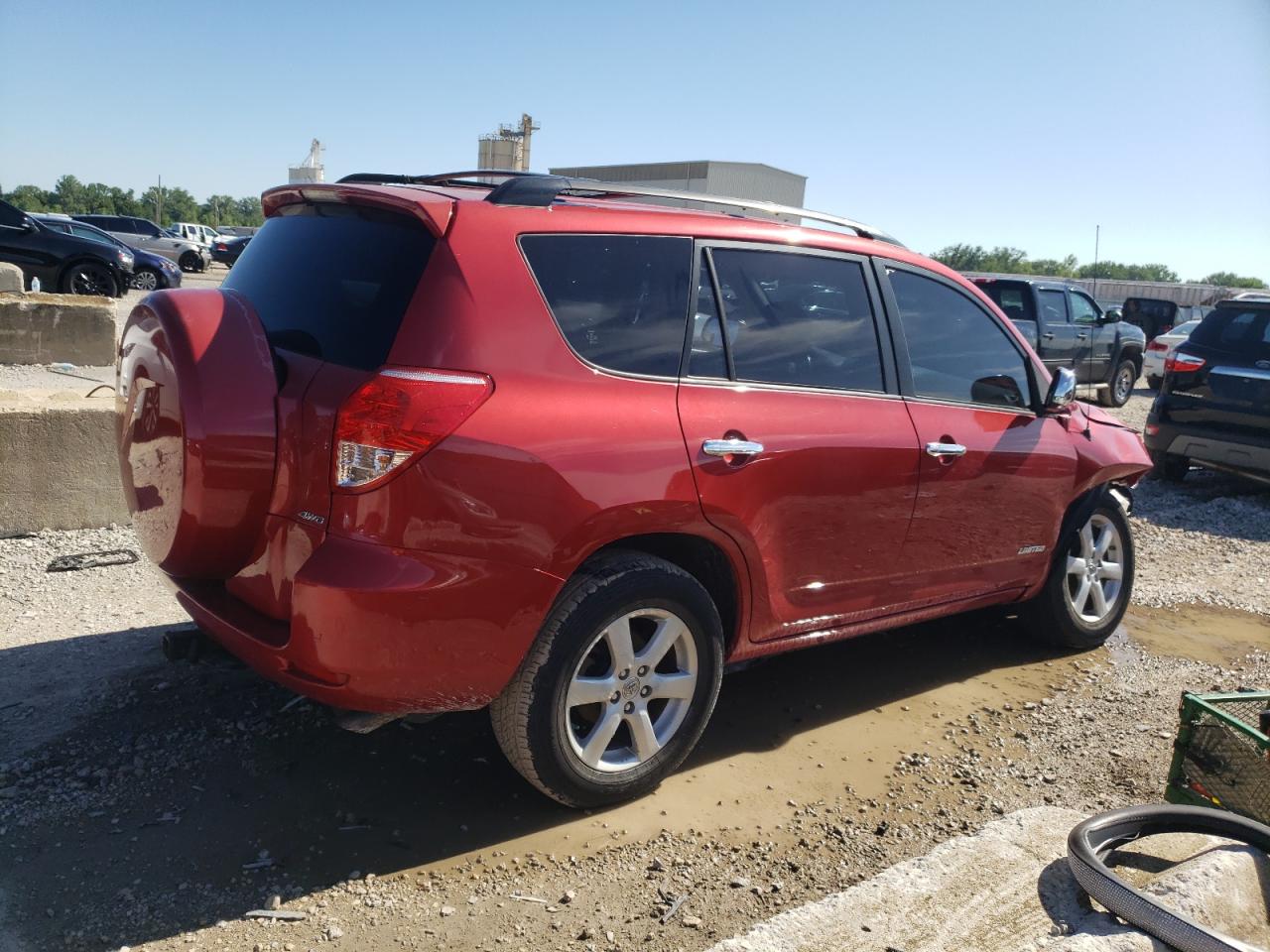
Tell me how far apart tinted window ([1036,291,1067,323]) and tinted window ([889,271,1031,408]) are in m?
11.1

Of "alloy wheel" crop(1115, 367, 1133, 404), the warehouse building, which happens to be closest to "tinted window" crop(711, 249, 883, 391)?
"alloy wheel" crop(1115, 367, 1133, 404)

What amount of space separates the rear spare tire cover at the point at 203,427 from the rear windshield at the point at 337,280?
0.41 ft

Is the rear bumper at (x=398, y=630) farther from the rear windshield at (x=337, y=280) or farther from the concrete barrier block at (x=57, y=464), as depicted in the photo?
the concrete barrier block at (x=57, y=464)

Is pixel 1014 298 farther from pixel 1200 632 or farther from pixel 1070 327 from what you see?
pixel 1200 632

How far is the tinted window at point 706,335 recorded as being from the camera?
332cm

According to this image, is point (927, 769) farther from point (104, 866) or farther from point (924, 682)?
point (104, 866)

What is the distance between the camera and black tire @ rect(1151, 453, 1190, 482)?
9.69 metres

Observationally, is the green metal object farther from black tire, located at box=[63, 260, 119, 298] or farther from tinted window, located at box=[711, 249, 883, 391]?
black tire, located at box=[63, 260, 119, 298]

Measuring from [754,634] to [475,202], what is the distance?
1.72 meters

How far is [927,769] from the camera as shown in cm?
379

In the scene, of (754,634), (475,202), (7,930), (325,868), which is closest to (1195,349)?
(754,634)

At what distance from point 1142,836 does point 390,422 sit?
2706 millimetres

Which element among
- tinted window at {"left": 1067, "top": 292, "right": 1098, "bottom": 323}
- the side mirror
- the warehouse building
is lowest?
the side mirror

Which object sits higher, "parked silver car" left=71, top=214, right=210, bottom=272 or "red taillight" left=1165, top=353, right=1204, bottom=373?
"parked silver car" left=71, top=214, right=210, bottom=272
